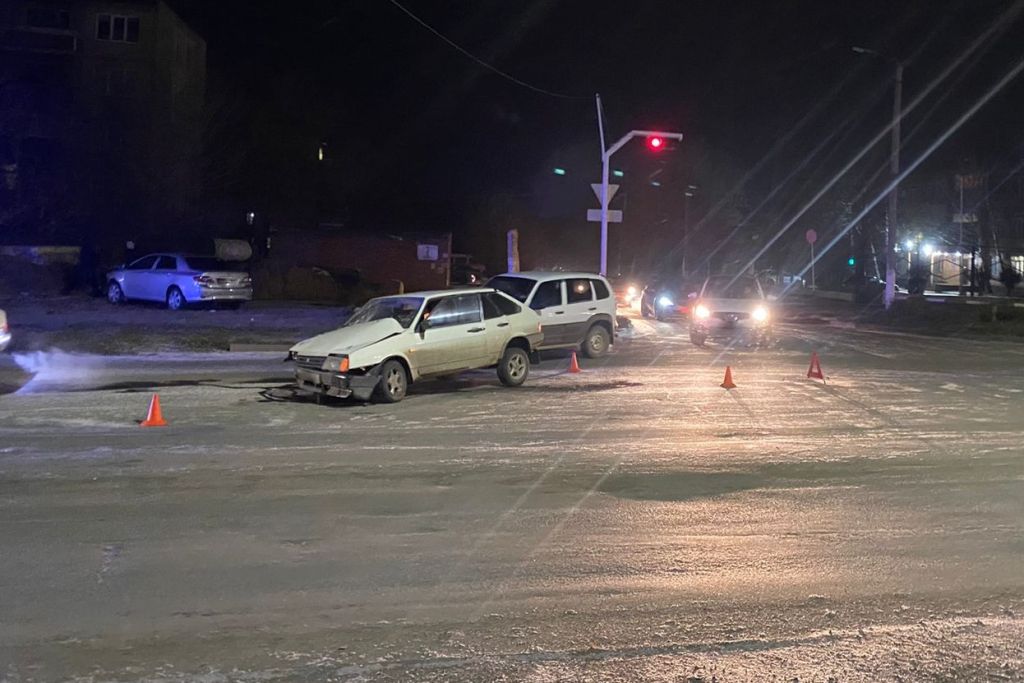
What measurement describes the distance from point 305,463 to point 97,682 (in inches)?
185

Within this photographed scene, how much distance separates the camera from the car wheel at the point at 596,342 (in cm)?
1897

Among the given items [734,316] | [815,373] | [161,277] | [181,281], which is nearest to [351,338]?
[815,373]

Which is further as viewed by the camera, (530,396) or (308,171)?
(308,171)

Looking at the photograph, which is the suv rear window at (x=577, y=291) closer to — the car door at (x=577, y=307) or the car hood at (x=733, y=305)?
the car door at (x=577, y=307)

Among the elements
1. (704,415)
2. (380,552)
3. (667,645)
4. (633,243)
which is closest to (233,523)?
(380,552)

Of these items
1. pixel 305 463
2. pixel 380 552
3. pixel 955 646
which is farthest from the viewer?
pixel 305 463

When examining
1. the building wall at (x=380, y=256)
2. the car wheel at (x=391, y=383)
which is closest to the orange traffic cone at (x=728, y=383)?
the car wheel at (x=391, y=383)

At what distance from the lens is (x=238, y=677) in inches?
177

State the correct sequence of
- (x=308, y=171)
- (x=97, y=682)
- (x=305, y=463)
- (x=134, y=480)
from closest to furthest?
(x=97, y=682)
(x=134, y=480)
(x=305, y=463)
(x=308, y=171)

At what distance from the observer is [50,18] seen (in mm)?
49625

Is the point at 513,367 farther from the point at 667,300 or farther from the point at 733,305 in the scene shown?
A: the point at 667,300

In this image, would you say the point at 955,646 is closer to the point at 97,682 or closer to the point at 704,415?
the point at 97,682

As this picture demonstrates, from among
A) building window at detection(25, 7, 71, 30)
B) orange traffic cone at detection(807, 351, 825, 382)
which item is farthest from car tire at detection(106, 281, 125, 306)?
building window at detection(25, 7, 71, 30)

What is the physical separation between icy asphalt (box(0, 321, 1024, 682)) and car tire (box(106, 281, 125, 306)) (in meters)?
15.1
